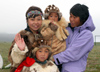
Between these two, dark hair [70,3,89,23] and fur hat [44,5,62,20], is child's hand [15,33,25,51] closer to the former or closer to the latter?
fur hat [44,5,62,20]

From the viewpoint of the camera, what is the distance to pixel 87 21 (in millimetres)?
3588

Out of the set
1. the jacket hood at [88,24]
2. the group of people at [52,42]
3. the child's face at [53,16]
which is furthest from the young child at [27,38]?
the jacket hood at [88,24]

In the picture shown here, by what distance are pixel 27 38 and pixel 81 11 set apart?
1218 millimetres

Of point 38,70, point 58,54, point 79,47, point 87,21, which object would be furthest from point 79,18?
point 38,70

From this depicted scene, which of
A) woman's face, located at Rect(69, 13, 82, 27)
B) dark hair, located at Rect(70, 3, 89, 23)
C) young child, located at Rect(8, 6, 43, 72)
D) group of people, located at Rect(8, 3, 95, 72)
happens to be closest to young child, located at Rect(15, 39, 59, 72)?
group of people, located at Rect(8, 3, 95, 72)

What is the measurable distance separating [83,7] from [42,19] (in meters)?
0.88

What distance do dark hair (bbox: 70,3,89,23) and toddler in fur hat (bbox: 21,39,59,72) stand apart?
887 mm

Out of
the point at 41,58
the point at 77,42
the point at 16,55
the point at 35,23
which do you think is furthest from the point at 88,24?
the point at 16,55

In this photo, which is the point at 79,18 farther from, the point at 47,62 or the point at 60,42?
the point at 47,62

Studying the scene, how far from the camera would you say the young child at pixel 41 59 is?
329 cm

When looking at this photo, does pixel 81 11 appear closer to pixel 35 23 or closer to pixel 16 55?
pixel 35 23

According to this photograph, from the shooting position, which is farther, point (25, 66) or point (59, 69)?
point (59, 69)

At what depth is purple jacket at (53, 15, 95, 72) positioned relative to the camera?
343 centimetres

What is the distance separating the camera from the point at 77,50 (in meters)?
3.45
